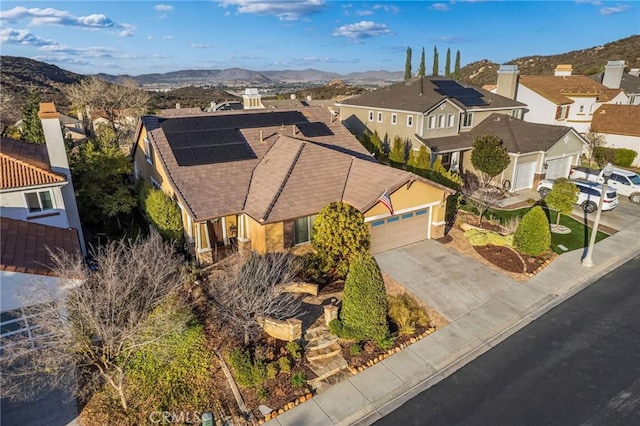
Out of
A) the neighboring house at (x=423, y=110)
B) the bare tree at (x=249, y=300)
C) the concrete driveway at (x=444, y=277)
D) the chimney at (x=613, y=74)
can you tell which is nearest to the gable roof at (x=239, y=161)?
the bare tree at (x=249, y=300)

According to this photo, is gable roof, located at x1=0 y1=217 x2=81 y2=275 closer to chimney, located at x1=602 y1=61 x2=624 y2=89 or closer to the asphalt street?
the asphalt street

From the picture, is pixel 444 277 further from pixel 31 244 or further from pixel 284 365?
pixel 31 244

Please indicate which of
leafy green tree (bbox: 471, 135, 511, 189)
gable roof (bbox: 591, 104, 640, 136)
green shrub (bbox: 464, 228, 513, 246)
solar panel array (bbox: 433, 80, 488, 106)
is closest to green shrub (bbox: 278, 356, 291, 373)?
green shrub (bbox: 464, 228, 513, 246)

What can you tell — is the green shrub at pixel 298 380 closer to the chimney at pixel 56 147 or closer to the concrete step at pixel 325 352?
the concrete step at pixel 325 352

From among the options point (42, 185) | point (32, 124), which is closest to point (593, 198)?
point (42, 185)

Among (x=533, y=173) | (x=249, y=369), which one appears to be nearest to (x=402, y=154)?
(x=533, y=173)

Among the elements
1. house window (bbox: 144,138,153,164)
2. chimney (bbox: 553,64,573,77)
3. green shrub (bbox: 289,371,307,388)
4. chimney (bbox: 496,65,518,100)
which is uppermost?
chimney (bbox: 553,64,573,77)

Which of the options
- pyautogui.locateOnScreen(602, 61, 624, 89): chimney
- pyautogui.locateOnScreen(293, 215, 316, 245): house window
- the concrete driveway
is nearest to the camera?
the concrete driveway
